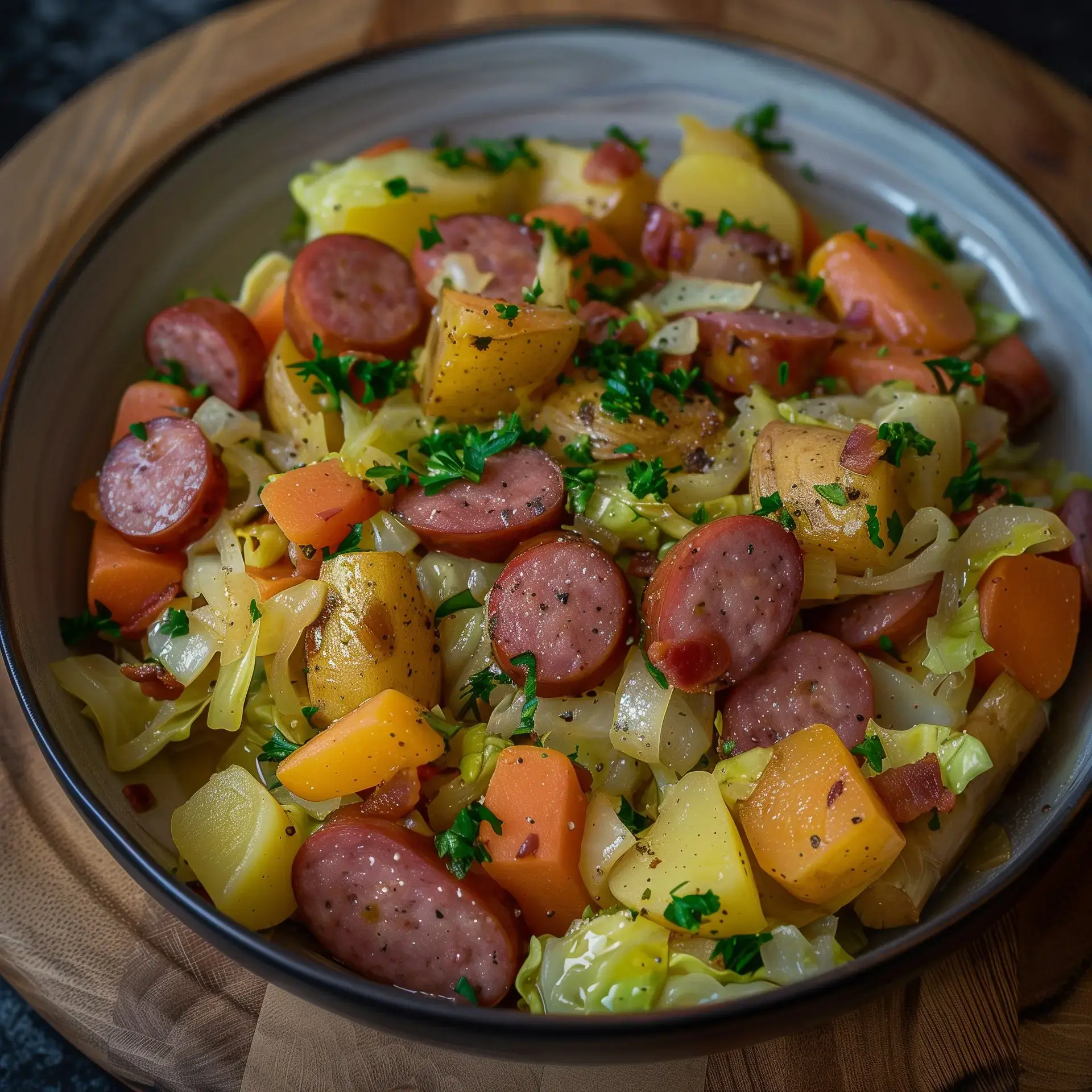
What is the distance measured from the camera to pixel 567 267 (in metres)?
3.45

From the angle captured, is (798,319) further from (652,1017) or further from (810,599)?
(652,1017)

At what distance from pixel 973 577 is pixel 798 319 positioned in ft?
3.18

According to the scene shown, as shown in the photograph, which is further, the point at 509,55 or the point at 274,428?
the point at 509,55

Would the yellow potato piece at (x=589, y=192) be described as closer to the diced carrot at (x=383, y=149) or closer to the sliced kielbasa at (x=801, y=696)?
the diced carrot at (x=383, y=149)

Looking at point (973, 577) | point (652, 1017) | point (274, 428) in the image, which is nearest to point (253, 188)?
point (274, 428)

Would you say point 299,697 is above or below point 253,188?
below

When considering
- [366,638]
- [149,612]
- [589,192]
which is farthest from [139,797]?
[589,192]

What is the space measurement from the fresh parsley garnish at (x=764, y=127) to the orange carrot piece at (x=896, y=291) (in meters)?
0.59

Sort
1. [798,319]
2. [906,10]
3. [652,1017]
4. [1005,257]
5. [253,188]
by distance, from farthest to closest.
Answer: [906,10]
[253,188]
[1005,257]
[798,319]
[652,1017]

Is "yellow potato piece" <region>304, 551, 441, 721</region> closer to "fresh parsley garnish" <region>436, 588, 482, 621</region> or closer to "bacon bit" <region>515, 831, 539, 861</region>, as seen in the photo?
"fresh parsley garnish" <region>436, 588, 482, 621</region>

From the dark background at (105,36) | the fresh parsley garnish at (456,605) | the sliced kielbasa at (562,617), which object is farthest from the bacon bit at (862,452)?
the dark background at (105,36)

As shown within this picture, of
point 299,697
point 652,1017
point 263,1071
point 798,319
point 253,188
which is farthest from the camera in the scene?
point 253,188

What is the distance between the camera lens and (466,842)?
249cm

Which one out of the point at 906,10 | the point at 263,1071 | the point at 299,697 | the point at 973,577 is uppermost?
the point at 906,10
